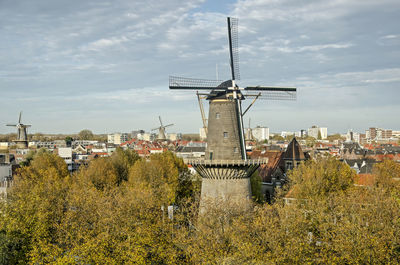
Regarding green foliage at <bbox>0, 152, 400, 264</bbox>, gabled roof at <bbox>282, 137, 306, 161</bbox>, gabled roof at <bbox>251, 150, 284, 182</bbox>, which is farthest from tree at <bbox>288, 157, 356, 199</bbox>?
gabled roof at <bbox>282, 137, 306, 161</bbox>

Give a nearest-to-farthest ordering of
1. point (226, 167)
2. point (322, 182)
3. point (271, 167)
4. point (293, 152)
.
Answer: point (226, 167) → point (322, 182) → point (271, 167) → point (293, 152)

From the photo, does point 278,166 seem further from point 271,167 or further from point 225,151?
point 225,151

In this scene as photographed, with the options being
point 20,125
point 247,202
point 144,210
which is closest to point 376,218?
point 247,202

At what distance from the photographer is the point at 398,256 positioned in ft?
82.7

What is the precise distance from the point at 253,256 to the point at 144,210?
12.8 metres

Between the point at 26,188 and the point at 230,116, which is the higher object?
the point at 230,116

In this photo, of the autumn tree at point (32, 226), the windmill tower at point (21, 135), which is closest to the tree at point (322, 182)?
the autumn tree at point (32, 226)

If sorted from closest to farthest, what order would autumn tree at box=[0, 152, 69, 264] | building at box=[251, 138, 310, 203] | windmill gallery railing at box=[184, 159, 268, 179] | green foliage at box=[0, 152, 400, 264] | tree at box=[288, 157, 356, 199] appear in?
green foliage at box=[0, 152, 400, 264] → autumn tree at box=[0, 152, 69, 264] → windmill gallery railing at box=[184, 159, 268, 179] → tree at box=[288, 157, 356, 199] → building at box=[251, 138, 310, 203]

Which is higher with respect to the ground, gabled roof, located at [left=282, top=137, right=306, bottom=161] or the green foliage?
gabled roof, located at [left=282, top=137, right=306, bottom=161]

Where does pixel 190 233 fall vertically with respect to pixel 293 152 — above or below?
below

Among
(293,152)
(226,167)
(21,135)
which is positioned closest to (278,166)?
(293,152)

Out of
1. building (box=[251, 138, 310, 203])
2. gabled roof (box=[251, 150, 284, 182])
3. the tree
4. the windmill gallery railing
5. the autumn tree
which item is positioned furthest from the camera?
gabled roof (box=[251, 150, 284, 182])

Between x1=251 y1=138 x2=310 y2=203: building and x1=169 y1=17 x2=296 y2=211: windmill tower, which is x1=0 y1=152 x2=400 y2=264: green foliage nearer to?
x1=169 y1=17 x2=296 y2=211: windmill tower

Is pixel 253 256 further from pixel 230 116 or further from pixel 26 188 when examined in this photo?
pixel 26 188
